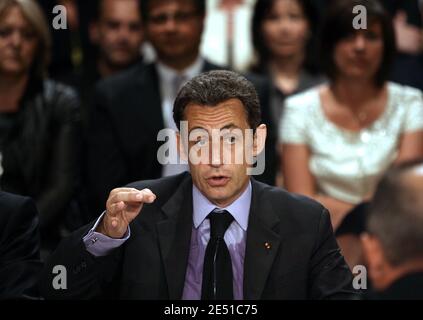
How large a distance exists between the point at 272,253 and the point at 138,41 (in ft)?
5.32

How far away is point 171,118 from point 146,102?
103 millimetres

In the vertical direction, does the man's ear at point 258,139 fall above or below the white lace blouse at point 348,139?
above

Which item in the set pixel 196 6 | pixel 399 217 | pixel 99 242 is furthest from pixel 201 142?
pixel 196 6

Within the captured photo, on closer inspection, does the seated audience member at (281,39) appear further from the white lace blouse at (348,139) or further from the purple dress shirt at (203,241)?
the purple dress shirt at (203,241)

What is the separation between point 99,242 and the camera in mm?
1650

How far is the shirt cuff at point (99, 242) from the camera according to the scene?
1642 millimetres

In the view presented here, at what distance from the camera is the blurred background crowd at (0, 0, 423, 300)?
253cm

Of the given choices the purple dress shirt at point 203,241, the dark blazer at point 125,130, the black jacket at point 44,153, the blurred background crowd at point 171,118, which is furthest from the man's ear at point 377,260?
the black jacket at point 44,153

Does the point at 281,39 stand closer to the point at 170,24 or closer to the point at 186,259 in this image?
the point at 170,24

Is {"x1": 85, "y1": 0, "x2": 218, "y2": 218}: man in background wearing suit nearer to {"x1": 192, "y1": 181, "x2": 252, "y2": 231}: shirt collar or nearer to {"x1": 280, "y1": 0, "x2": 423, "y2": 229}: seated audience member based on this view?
{"x1": 280, "y1": 0, "x2": 423, "y2": 229}: seated audience member

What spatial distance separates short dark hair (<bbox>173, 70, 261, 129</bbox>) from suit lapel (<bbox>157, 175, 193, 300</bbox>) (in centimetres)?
16

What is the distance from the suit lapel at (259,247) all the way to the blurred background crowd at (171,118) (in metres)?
0.69

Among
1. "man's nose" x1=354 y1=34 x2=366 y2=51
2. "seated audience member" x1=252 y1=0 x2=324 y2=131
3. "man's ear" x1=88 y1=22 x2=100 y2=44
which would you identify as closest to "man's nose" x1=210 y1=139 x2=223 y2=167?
"man's nose" x1=354 y1=34 x2=366 y2=51
